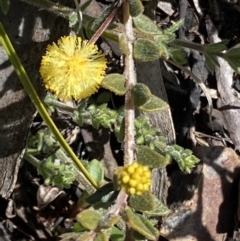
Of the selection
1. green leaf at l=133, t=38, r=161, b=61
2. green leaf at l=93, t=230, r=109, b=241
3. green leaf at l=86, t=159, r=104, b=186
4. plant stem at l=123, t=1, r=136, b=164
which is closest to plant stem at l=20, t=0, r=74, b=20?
plant stem at l=123, t=1, r=136, b=164

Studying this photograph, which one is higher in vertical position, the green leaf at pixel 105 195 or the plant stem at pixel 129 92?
the plant stem at pixel 129 92

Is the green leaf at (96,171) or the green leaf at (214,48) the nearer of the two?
the green leaf at (214,48)

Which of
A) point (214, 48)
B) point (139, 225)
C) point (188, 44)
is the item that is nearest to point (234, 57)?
point (214, 48)

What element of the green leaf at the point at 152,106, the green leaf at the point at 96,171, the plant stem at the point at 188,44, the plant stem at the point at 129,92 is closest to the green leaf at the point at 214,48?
the plant stem at the point at 188,44

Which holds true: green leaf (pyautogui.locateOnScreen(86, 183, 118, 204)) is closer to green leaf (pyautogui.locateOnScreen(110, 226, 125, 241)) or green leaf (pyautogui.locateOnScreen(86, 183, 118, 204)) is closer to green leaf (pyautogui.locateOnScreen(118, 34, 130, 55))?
green leaf (pyautogui.locateOnScreen(118, 34, 130, 55))

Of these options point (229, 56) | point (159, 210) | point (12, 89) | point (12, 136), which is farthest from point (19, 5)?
point (159, 210)

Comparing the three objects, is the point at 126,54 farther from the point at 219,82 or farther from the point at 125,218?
the point at 219,82

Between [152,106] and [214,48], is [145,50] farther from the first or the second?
[214,48]

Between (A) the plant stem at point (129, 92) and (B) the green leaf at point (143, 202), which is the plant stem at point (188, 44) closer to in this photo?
(A) the plant stem at point (129, 92)
